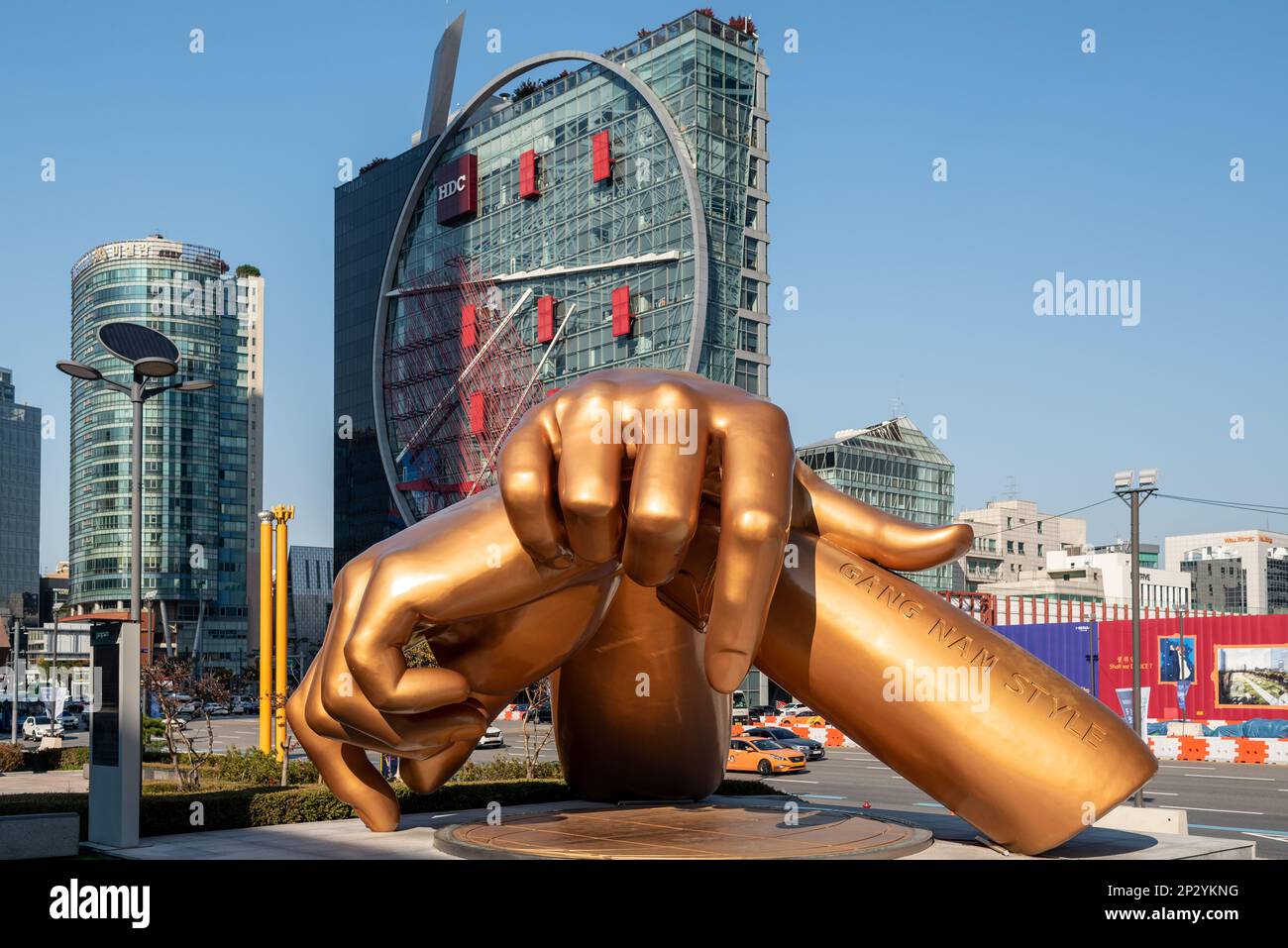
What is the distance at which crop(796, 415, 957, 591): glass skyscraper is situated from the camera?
8950 cm

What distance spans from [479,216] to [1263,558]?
100755 millimetres

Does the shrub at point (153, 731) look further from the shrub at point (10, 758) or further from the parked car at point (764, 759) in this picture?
the parked car at point (764, 759)

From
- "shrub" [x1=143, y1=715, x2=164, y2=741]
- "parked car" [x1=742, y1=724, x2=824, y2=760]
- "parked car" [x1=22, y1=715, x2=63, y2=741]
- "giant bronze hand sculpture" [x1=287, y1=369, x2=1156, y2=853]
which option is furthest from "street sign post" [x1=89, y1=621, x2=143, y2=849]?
"parked car" [x1=22, y1=715, x2=63, y2=741]

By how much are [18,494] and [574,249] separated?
334ft

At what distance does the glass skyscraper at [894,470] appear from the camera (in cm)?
8950

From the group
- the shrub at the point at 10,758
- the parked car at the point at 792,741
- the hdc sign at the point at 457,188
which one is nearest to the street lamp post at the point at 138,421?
the shrub at the point at 10,758

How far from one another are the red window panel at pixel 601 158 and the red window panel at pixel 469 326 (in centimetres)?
1450

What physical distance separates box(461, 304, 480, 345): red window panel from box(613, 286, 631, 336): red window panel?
14.2 m

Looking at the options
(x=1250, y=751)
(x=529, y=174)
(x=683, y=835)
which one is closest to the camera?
(x=683, y=835)

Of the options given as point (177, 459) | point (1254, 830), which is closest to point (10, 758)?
point (1254, 830)

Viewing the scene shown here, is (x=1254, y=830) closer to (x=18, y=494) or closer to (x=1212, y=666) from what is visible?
(x=1212, y=666)

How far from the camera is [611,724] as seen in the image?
16.2 metres

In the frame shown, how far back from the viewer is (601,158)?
240ft
